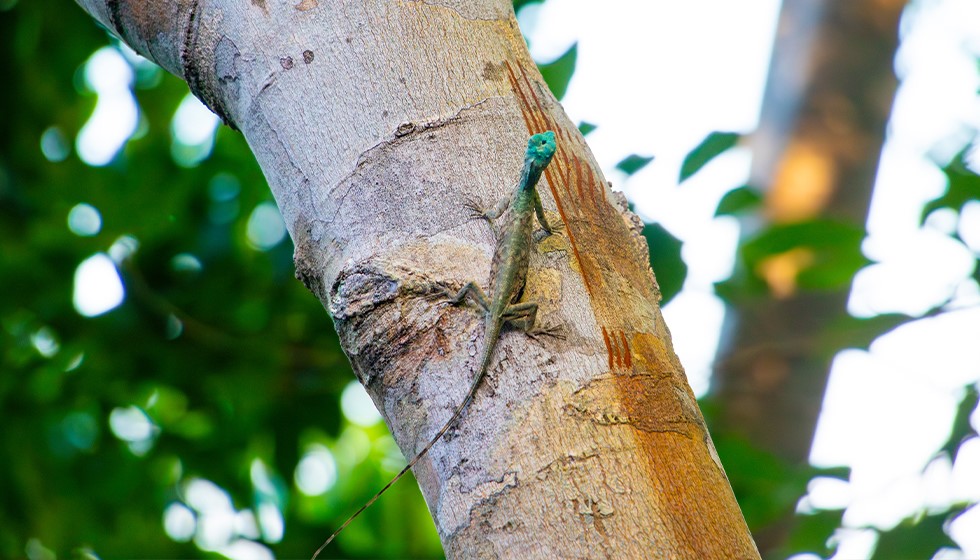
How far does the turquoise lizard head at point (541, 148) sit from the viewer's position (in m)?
1.89

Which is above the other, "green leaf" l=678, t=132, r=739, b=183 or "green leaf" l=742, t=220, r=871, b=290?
"green leaf" l=678, t=132, r=739, b=183

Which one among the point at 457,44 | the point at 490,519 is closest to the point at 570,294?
the point at 490,519

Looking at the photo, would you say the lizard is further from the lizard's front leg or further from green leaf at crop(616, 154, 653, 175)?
green leaf at crop(616, 154, 653, 175)

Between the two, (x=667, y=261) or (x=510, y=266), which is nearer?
(x=510, y=266)

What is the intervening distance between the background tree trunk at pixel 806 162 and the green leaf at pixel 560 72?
267 cm

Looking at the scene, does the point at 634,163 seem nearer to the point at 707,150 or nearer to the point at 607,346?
the point at 707,150

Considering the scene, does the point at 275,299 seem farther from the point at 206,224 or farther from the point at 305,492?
the point at 305,492

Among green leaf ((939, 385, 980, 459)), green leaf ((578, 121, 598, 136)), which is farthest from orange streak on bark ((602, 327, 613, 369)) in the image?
green leaf ((939, 385, 980, 459))

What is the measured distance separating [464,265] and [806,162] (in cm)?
531

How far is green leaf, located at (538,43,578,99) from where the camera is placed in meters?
3.28

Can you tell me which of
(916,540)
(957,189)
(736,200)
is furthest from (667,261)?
(916,540)

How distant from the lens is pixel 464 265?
169 centimetres

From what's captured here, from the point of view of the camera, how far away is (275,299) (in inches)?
173

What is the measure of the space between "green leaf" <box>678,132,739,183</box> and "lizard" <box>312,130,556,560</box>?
1583 mm
